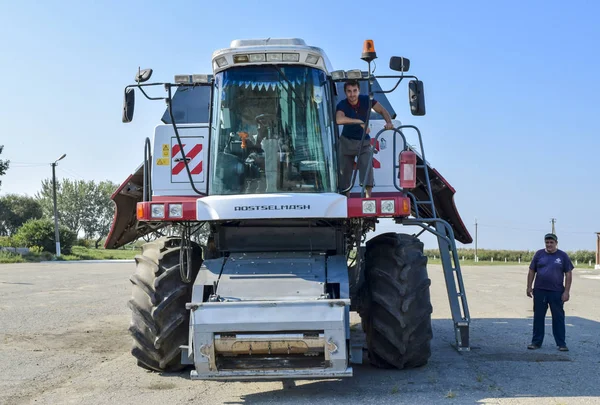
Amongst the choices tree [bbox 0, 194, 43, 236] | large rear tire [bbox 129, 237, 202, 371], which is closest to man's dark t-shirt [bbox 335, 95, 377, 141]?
large rear tire [bbox 129, 237, 202, 371]

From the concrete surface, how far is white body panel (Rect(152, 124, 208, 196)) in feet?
7.13

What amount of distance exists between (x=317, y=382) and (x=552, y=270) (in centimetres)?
421

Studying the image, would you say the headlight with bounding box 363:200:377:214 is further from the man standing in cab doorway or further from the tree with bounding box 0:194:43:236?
the tree with bounding box 0:194:43:236

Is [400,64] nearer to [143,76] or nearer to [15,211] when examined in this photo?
[143,76]

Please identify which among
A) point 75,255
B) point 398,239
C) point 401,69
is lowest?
point 75,255

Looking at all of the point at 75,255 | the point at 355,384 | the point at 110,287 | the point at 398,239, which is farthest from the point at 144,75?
the point at 75,255

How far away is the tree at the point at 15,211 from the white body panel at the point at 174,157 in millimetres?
80949

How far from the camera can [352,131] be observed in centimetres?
762

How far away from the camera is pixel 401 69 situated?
7.08 metres

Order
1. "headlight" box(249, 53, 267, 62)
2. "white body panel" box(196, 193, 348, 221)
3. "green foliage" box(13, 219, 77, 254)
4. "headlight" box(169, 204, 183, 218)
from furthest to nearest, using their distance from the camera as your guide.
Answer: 1. "green foliage" box(13, 219, 77, 254)
2. "headlight" box(249, 53, 267, 62)
3. "headlight" box(169, 204, 183, 218)
4. "white body panel" box(196, 193, 348, 221)

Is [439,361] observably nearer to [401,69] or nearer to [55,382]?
[401,69]

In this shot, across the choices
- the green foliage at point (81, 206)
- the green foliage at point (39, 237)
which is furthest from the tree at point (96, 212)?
the green foliage at point (39, 237)

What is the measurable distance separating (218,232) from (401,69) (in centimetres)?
263

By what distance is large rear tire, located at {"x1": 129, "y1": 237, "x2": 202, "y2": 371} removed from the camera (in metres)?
7.05
